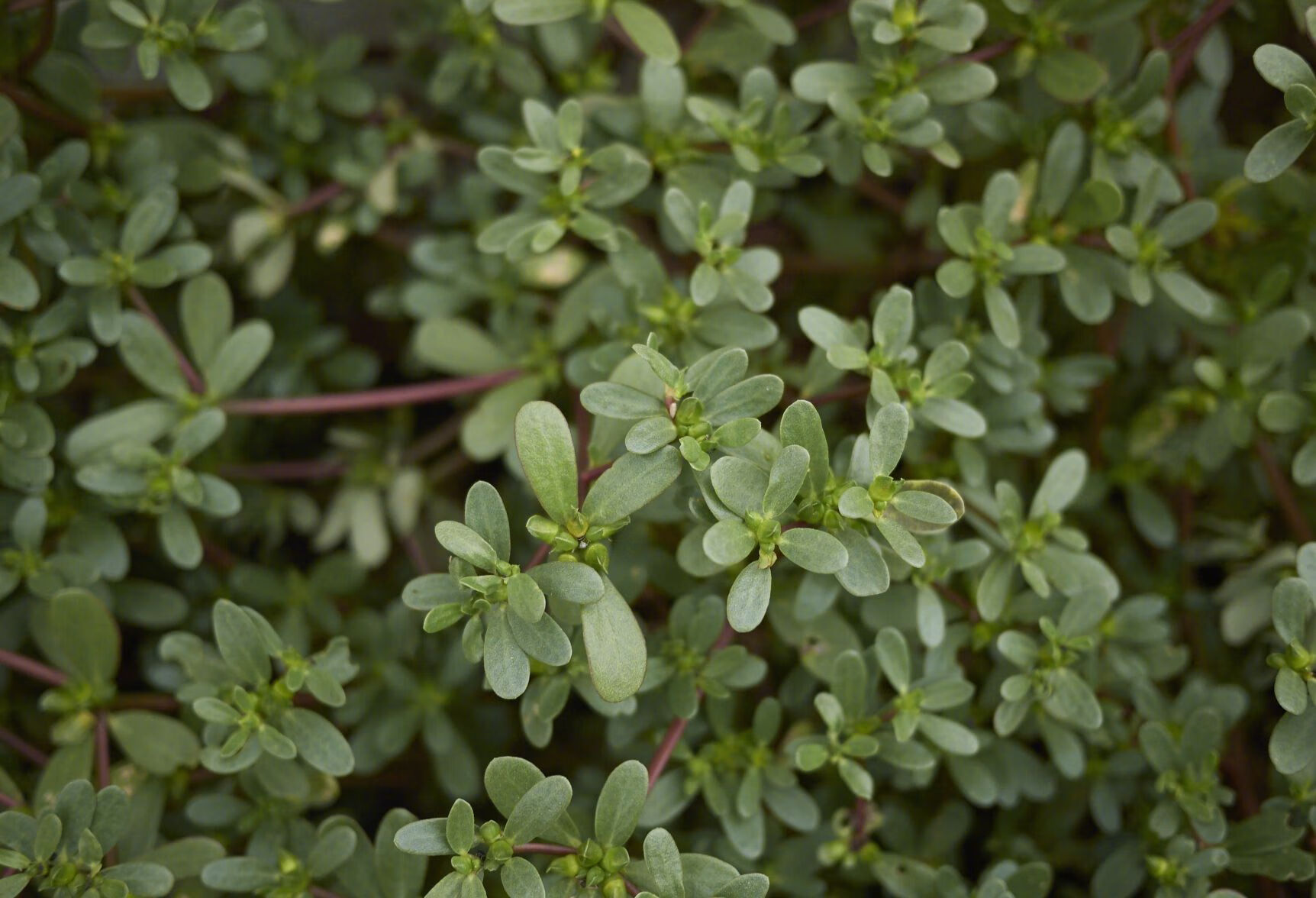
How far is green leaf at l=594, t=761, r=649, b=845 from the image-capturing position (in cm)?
107

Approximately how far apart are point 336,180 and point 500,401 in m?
0.51

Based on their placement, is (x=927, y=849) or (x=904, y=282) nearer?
(x=927, y=849)

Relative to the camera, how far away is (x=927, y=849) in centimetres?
145

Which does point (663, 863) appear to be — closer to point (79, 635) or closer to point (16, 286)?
point (79, 635)

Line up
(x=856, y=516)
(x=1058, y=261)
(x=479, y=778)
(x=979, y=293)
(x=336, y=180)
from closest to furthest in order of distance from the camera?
(x=856, y=516) → (x=1058, y=261) → (x=979, y=293) → (x=479, y=778) → (x=336, y=180)

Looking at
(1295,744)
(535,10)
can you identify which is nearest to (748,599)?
(1295,744)

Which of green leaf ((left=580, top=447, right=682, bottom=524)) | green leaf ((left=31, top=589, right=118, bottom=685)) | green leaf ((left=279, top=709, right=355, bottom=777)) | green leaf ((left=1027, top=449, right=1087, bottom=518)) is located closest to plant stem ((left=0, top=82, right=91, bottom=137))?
green leaf ((left=31, top=589, right=118, bottom=685))

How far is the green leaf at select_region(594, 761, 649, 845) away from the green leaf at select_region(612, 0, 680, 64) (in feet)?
2.76

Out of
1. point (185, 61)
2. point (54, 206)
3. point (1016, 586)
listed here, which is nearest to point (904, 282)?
point (1016, 586)

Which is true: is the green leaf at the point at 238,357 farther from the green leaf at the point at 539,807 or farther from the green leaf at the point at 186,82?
the green leaf at the point at 539,807

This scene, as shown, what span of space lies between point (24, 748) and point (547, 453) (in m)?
0.85

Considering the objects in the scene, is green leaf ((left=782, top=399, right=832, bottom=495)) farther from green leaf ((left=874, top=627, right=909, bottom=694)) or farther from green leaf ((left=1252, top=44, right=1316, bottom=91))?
green leaf ((left=1252, top=44, right=1316, bottom=91))

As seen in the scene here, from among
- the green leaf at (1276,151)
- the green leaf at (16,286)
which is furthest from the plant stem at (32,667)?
the green leaf at (1276,151)

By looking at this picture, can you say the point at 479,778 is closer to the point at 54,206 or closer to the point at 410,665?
the point at 410,665
